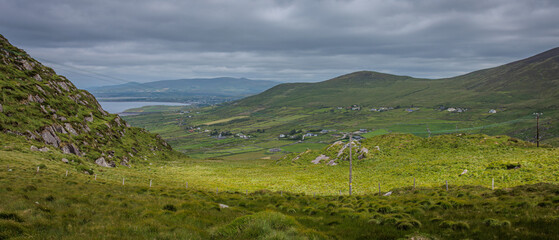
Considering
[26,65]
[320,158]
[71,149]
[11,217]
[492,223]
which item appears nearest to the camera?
[11,217]

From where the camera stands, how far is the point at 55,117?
6525 centimetres

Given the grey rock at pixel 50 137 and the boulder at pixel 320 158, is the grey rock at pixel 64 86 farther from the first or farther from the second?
the boulder at pixel 320 158

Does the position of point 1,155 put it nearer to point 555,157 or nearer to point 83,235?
point 83,235

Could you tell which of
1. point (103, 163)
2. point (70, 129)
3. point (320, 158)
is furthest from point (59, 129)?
point (320, 158)

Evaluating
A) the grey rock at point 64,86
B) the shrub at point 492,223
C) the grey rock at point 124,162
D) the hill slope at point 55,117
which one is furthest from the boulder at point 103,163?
the shrub at point 492,223

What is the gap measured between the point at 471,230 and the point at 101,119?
102 m

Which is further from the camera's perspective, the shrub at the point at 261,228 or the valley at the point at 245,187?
the valley at the point at 245,187

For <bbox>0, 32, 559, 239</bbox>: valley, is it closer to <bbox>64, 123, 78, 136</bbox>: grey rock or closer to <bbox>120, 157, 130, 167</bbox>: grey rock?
<bbox>120, 157, 130, 167</bbox>: grey rock

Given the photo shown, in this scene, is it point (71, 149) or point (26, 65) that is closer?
point (71, 149)

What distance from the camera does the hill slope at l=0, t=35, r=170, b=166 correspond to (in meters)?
56.2

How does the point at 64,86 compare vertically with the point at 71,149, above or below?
above

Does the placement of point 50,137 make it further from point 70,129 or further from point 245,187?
point 245,187

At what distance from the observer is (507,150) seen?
5384 centimetres

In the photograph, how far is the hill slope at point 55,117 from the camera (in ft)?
185
